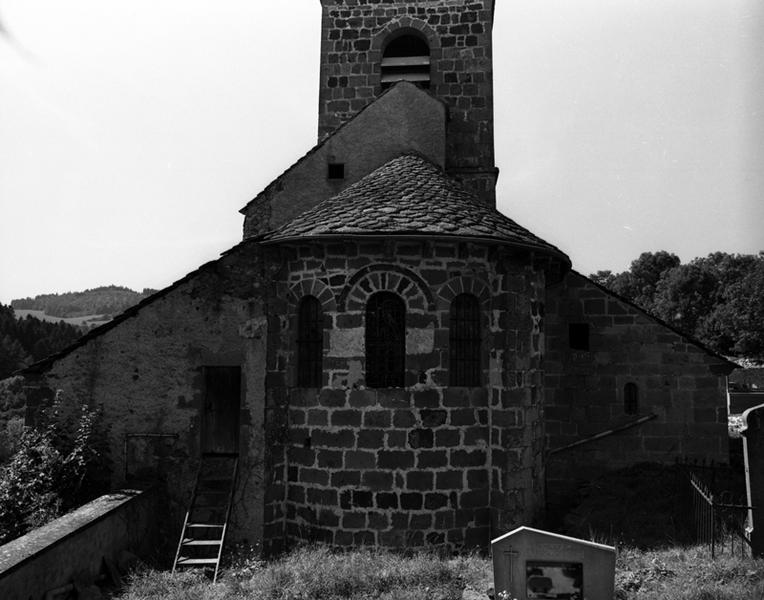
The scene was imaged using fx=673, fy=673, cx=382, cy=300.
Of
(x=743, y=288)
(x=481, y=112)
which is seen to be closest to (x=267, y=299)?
(x=481, y=112)

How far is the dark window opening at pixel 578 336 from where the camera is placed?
1345 centimetres

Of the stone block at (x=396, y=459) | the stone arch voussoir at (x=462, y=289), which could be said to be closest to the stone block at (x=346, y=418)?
the stone block at (x=396, y=459)

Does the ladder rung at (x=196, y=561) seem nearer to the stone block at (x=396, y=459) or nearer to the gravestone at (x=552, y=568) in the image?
the stone block at (x=396, y=459)

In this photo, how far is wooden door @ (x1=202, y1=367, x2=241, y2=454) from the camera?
38.2 feet

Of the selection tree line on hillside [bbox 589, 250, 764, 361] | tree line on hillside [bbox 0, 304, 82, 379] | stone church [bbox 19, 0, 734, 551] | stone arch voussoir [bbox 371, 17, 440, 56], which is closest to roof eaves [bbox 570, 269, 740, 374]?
stone church [bbox 19, 0, 734, 551]

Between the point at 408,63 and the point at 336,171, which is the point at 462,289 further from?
the point at 408,63

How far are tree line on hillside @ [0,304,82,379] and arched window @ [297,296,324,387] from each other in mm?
30698

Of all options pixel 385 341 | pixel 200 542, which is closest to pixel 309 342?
pixel 385 341

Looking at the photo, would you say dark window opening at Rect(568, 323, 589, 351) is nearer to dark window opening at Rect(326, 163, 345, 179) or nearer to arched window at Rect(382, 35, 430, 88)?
dark window opening at Rect(326, 163, 345, 179)

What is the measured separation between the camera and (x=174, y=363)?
10.5m

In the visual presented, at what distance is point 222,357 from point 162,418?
134 cm

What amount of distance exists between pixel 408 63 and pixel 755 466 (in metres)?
11.8

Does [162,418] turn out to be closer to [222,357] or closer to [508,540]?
[222,357]

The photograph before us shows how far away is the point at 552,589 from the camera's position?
6.79 m
